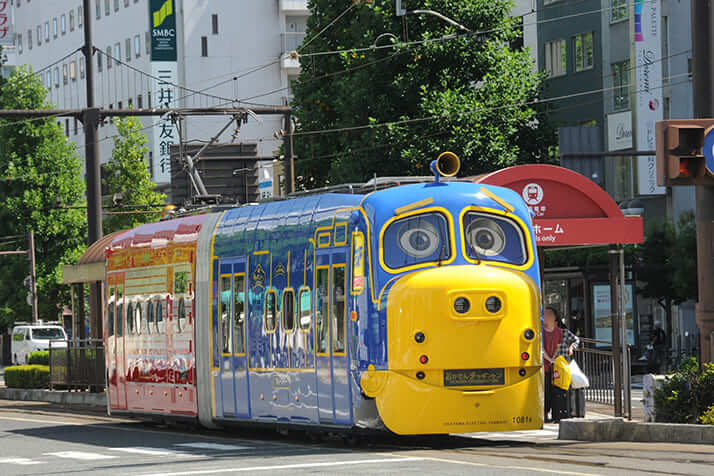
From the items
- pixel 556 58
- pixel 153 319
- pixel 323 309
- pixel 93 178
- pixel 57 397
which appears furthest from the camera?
pixel 556 58

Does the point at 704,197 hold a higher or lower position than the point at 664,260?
higher

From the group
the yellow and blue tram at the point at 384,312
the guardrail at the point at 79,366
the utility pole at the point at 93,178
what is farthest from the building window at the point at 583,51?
the yellow and blue tram at the point at 384,312

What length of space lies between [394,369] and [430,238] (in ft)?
5.18

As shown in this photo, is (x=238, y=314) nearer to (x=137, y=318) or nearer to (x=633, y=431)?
(x=137, y=318)

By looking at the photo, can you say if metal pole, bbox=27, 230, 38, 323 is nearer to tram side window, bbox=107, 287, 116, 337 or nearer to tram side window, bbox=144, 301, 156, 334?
tram side window, bbox=107, 287, 116, 337

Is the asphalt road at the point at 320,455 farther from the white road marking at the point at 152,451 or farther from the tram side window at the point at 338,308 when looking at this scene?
the tram side window at the point at 338,308

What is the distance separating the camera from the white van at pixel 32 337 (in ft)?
214

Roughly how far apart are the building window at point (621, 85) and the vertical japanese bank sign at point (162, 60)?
37908mm

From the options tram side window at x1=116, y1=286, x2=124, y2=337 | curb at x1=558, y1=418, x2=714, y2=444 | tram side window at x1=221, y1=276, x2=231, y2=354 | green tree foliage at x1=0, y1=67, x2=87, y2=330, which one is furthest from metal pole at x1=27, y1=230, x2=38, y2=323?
curb at x1=558, y1=418, x2=714, y2=444

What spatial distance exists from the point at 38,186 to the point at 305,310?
5003 centimetres

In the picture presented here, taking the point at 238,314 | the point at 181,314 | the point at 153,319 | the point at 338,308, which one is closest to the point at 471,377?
the point at 338,308

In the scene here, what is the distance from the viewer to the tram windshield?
691 inches

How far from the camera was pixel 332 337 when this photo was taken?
17.8 meters

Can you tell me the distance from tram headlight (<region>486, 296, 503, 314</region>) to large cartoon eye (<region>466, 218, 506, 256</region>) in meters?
0.68
